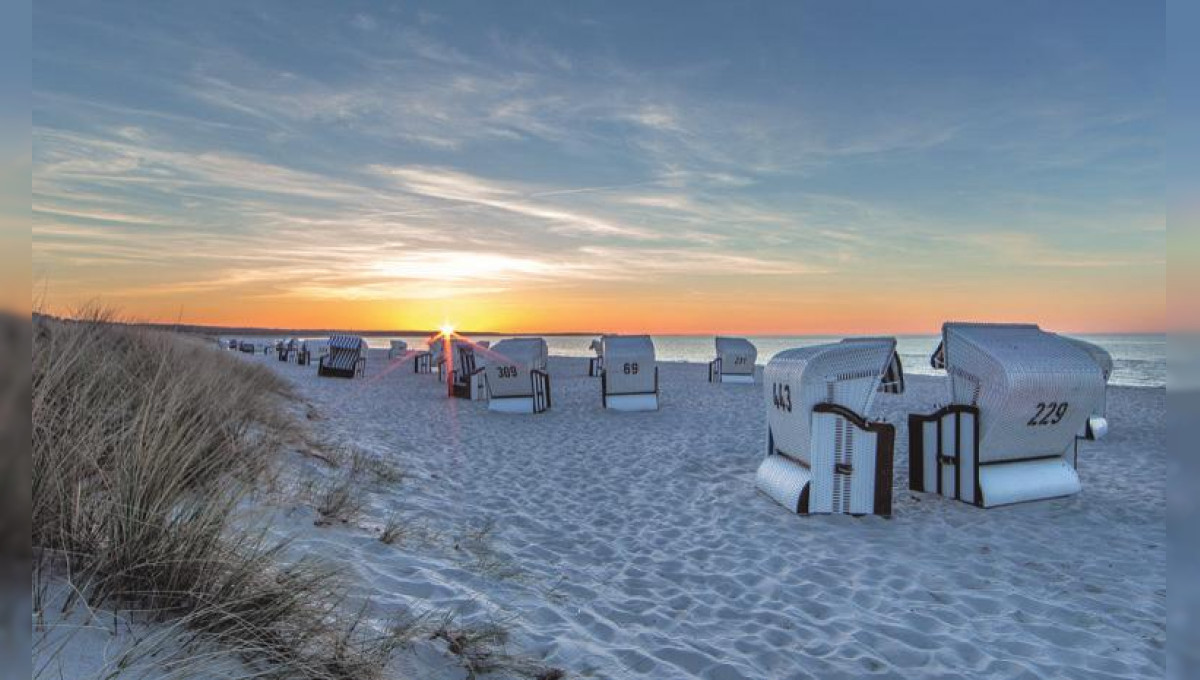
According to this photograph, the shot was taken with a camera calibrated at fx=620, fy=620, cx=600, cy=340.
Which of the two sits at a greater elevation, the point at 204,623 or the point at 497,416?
the point at 204,623

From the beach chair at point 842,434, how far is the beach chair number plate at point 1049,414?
6.08 ft

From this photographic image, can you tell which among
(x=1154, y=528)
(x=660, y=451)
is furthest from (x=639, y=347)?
(x=1154, y=528)

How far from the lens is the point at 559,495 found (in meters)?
7.70

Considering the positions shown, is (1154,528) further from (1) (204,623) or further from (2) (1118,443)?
(1) (204,623)

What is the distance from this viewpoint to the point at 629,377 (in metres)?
16.2

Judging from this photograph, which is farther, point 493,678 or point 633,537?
point 633,537

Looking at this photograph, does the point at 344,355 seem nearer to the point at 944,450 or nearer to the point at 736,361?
the point at 736,361

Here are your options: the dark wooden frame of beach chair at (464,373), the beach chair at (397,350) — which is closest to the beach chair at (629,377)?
the dark wooden frame of beach chair at (464,373)

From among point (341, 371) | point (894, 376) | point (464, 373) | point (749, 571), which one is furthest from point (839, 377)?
point (341, 371)

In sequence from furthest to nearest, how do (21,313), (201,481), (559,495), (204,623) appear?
(559,495) < (201,481) < (204,623) < (21,313)

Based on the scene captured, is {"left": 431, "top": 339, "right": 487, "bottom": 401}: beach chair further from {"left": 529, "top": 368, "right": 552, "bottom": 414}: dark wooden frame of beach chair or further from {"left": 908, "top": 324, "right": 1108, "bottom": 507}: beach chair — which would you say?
{"left": 908, "top": 324, "right": 1108, "bottom": 507}: beach chair

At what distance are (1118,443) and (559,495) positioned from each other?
35.2 feet

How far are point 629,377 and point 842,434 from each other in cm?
968

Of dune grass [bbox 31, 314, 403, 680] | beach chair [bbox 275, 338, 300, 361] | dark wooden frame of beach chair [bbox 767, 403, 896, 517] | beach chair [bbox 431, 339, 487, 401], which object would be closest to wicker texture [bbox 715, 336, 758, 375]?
beach chair [bbox 431, 339, 487, 401]
